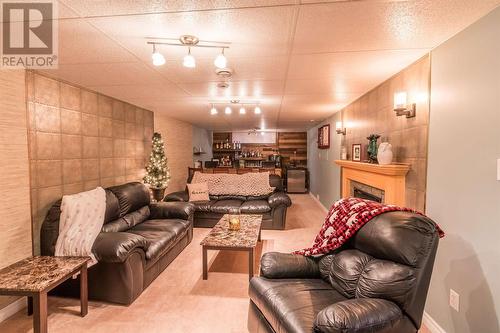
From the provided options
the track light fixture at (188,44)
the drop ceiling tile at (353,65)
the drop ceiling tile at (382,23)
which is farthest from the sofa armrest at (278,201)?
the track light fixture at (188,44)

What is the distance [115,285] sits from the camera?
8.05 ft

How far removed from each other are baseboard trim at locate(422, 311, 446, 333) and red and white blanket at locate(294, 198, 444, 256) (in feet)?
3.31

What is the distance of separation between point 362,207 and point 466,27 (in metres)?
1.41

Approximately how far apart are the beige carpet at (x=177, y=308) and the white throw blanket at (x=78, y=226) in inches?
19.0

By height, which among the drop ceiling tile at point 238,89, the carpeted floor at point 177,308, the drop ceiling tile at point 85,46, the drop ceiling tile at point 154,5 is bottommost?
the carpeted floor at point 177,308

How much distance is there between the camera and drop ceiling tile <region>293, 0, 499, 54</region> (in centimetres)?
152

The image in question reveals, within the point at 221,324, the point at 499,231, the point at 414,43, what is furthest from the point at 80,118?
the point at 499,231

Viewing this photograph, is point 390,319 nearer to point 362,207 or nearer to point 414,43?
point 362,207

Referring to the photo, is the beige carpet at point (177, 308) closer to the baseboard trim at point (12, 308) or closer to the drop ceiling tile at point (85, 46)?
the baseboard trim at point (12, 308)

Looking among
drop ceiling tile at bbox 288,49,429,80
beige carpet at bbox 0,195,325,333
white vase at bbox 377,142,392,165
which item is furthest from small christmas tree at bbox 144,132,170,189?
white vase at bbox 377,142,392,165

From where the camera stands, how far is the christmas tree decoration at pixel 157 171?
15.7 ft

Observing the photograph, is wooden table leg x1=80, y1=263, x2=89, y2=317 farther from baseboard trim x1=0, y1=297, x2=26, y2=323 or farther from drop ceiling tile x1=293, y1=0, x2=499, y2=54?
drop ceiling tile x1=293, y1=0, x2=499, y2=54

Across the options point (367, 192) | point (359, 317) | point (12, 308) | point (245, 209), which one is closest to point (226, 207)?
point (245, 209)

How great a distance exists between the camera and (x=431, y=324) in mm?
2156
